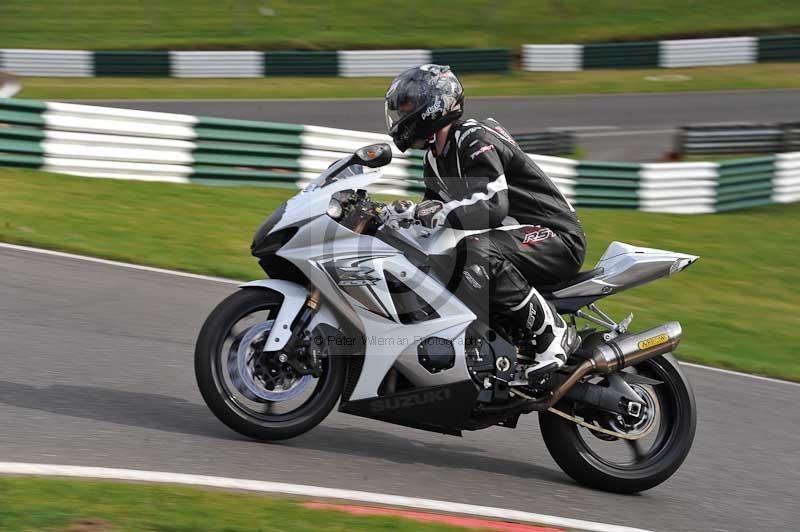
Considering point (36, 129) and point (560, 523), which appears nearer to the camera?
point (560, 523)

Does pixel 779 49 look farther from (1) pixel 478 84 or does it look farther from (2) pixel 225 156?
(2) pixel 225 156

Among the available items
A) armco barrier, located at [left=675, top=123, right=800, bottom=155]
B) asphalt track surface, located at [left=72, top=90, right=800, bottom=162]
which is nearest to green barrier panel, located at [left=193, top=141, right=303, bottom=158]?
asphalt track surface, located at [left=72, top=90, right=800, bottom=162]

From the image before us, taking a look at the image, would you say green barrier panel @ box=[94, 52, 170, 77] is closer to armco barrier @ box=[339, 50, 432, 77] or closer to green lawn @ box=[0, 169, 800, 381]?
armco barrier @ box=[339, 50, 432, 77]

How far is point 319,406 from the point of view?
5059 mm

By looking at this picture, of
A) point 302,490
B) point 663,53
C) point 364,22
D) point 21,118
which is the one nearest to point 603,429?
point 302,490

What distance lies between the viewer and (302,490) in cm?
462

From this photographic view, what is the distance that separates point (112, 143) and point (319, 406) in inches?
297

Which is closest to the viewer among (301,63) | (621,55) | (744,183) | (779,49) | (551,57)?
(744,183)

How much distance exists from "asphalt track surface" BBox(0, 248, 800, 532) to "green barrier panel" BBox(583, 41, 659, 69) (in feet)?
69.7

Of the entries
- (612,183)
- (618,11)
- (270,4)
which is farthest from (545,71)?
(612,183)

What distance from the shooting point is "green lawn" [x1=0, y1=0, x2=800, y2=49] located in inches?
1010

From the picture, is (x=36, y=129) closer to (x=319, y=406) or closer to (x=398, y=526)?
(x=319, y=406)

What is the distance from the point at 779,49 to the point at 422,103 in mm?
26451

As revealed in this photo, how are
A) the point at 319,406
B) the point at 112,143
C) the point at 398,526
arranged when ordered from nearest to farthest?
the point at 398,526
the point at 319,406
the point at 112,143
